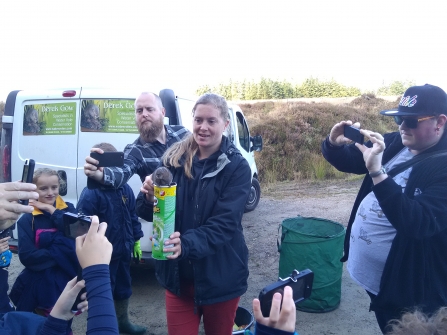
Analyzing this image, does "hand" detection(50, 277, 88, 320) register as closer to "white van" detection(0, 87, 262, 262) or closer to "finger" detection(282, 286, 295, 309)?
"finger" detection(282, 286, 295, 309)

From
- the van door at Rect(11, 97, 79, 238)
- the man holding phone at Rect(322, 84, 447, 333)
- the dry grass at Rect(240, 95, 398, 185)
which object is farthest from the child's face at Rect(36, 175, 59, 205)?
the dry grass at Rect(240, 95, 398, 185)

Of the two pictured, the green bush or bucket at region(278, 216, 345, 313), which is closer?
bucket at region(278, 216, 345, 313)

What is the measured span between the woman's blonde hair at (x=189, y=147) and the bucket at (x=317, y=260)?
2079 millimetres

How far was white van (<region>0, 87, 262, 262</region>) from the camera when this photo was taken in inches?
167

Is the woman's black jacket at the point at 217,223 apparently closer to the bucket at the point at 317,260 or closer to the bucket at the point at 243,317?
the bucket at the point at 243,317

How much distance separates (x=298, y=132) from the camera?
50.8ft

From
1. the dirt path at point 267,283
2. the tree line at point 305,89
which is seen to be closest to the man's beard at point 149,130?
the dirt path at point 267,283

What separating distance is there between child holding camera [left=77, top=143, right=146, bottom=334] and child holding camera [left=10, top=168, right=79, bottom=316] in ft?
1.06

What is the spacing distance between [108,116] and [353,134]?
9.49 ft

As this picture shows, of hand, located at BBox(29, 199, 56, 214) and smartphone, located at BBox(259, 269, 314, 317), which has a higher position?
smartphone, located at BBox(259, 269, 314, 317)

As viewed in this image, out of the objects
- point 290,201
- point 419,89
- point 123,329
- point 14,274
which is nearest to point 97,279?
point 419,89

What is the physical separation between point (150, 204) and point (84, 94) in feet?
8.26

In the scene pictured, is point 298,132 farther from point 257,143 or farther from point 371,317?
point 371,317

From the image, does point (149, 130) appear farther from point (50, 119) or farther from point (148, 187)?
point (50, 119)
